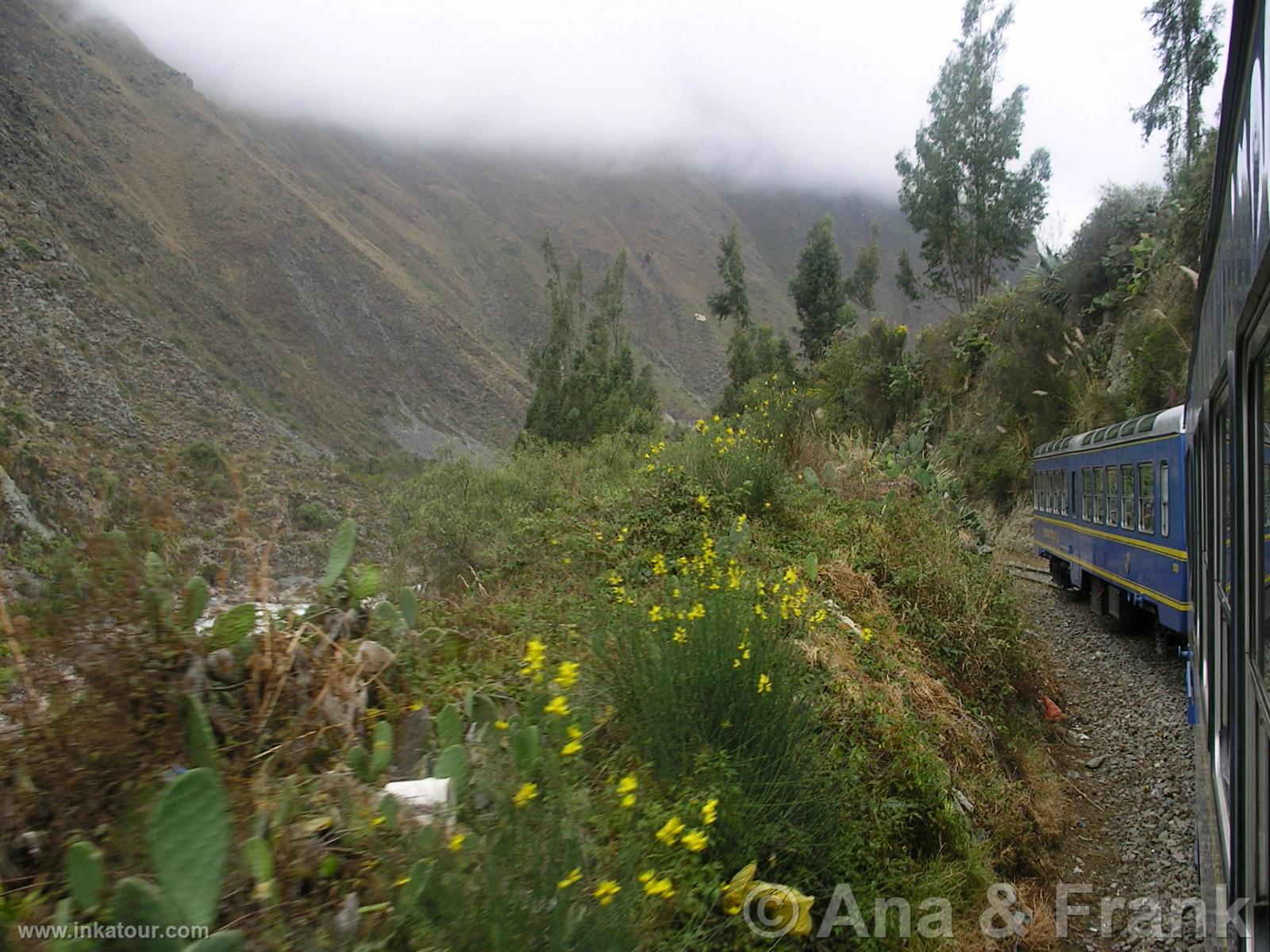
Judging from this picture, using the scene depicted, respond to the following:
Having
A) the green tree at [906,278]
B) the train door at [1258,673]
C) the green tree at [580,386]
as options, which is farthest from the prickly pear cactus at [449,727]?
the green tree at [906,278]

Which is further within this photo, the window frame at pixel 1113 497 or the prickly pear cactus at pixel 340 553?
the window frame at pixel 1113 497

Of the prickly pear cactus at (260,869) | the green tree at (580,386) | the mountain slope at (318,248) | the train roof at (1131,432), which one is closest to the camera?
the prickly pear cactus at (260,869)

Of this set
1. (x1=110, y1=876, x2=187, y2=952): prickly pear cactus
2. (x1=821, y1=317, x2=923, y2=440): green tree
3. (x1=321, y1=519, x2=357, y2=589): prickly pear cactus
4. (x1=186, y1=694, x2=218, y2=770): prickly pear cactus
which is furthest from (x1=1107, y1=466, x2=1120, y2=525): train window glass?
(x1=821, y1=317, x2=923, y2=440): green tree

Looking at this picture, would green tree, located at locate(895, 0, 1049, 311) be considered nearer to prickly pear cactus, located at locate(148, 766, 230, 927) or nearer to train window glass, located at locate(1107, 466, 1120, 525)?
train window glass, located at locate(1107, 466, 1120, 525)

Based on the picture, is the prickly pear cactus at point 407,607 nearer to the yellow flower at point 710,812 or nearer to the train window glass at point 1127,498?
the yellow flower at point 710,812

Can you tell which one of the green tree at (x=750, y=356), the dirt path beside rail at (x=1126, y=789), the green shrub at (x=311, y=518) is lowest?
the dirt path beside rail at (x=1126, y=789)

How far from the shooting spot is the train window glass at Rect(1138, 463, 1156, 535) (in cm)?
852

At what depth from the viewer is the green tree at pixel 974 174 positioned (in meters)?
29.4

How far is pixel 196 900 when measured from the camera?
1922 mm

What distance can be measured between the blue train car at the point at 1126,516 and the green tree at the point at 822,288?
982 inches

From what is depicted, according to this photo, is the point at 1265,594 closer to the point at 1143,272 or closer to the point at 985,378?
the point at 1143,272

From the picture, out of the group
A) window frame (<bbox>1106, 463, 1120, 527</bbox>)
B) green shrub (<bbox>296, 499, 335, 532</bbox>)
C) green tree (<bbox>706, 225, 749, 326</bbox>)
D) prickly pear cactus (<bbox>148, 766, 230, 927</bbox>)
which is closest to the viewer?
prickly pear cactus (<bbox>148, 766, 230, 927</bbox>)

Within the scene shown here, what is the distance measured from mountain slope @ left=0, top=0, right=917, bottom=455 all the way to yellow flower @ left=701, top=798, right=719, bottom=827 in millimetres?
27667

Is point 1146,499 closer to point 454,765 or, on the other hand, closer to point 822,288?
point 454,765
